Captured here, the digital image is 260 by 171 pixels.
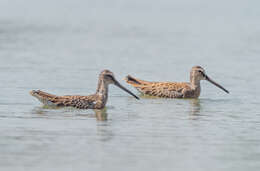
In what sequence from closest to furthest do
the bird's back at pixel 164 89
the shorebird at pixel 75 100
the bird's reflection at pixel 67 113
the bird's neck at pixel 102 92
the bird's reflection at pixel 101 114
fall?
1. the bird's reflection at pixel 101 114
2. the bird's reflection at pixel 67 113
3. the shorebird at pixel 75 100
4. the bird's neck at pixel 102 92
5. the bird's back at pixel 164 89

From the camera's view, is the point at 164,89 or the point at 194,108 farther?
the point at 164,89

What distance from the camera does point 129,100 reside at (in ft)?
66.5

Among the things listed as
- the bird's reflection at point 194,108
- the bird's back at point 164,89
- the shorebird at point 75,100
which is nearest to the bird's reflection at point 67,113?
the shorebird at point 75,100

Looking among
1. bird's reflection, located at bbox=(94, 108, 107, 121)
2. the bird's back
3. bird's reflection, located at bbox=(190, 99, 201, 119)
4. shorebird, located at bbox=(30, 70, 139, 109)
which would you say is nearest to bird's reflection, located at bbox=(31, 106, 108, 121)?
bird's reflection, located at bbox=(94, 108, 107, 121)

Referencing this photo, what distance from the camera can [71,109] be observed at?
18.4m

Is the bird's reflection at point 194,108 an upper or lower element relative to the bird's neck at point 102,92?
lower

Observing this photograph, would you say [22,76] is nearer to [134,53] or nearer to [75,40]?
[134,53]

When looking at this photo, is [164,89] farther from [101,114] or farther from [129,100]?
[101,114]

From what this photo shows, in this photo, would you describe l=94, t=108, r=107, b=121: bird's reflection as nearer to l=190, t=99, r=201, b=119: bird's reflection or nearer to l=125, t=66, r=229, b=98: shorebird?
l=190, t=99, r=201, b=119: bird's reflection

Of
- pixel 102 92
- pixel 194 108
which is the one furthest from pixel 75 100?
pixel 194 108

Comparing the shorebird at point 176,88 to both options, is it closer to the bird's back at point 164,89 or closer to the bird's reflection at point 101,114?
the bird's back at point 164,89

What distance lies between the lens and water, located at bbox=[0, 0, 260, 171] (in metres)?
13.5

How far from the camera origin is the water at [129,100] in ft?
44.2

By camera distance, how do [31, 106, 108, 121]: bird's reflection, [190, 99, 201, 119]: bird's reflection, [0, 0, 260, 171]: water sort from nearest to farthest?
[0, 0, 260, 171]: water
[31, 106, 108, 121]: bird's reflection
[190, 99, 201, 119]: bird's reflection
